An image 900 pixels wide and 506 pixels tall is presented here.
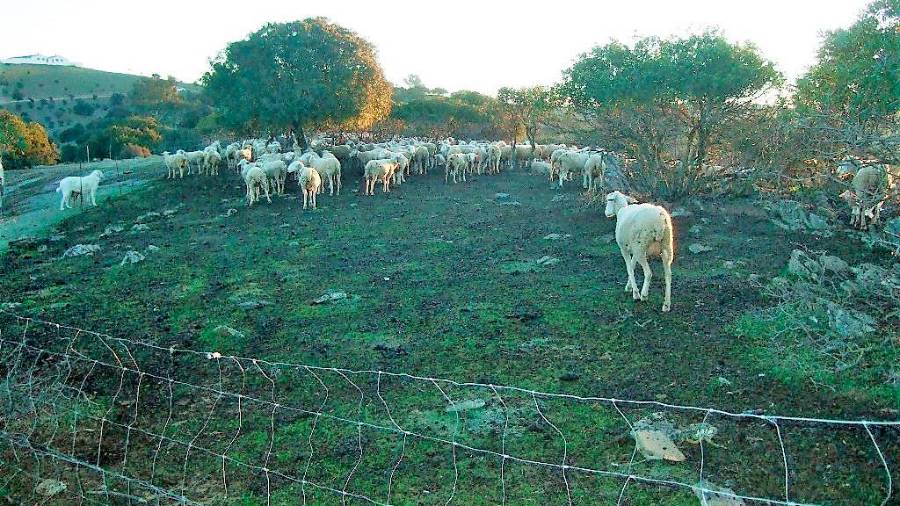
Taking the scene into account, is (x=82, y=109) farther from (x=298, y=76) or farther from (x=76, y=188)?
(x=76, y=188)

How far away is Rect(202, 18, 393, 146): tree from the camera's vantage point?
101ft

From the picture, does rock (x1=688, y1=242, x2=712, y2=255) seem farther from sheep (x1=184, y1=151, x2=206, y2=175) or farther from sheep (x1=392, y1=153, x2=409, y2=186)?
sheep (x1=184, y1=151, x2=206, y2=175)

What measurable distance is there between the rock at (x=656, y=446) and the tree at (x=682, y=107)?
529 inches

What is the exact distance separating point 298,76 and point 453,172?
8.47 m

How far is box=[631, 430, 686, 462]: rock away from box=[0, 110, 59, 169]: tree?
1591 inches

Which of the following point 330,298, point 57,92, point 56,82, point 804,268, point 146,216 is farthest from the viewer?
point 56,82

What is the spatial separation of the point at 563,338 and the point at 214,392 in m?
4.71

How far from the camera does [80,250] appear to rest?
16.5 metres

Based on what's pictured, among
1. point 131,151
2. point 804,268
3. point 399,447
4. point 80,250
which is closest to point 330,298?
point 399,447

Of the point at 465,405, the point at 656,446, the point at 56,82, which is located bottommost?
the point at 465,405

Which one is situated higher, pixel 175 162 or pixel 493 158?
pixel 493 158

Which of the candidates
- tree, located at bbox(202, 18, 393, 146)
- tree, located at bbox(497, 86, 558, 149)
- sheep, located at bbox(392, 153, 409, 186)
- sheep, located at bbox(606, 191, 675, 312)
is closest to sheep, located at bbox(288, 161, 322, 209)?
sheep, located at bbox(392, 153, 409, 186)

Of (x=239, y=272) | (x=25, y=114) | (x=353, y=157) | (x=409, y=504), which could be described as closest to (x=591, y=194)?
(x=239, y=272)

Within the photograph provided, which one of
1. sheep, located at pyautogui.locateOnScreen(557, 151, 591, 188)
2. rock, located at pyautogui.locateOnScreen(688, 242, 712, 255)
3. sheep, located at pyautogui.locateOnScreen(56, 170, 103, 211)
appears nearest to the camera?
rock, located at pyautogui.locateOnScreen(688, 242, 712, 255)
